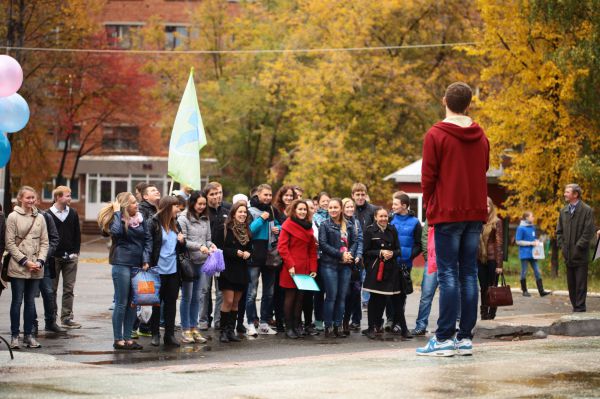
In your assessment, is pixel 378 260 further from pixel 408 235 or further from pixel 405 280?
pixel 408 235

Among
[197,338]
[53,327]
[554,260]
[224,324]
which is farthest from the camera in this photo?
[554,260]

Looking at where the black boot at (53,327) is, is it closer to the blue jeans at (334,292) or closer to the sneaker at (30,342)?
the sneaker at (30,342)

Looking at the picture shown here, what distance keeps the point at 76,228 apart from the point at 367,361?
7.43m

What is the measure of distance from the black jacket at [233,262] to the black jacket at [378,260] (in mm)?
1727

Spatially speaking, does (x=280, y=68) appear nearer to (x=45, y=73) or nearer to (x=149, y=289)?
(x=45, y=73)

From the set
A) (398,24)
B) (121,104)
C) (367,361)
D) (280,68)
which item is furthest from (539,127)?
(121,104)

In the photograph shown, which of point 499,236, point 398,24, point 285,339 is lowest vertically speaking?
point 285,339

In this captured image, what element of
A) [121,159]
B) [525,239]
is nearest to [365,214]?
[525,239]

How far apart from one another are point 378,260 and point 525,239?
1112 centimetres

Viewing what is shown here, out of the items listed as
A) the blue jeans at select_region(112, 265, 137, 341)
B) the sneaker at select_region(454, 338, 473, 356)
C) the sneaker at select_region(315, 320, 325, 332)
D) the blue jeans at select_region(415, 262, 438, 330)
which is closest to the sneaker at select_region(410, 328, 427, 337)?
the blue jeans at select_region(415, 262, 438, 330)

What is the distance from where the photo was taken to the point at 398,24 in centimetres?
4425

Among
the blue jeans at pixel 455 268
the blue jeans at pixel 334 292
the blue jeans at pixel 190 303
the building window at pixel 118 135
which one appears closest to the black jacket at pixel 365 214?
the blue jeans at pixel 334 292

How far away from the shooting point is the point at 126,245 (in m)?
13.7

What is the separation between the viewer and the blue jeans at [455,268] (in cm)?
991
